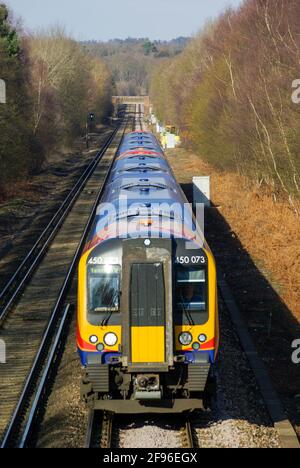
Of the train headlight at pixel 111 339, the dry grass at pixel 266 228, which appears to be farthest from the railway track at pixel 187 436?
the dry grass at pixel 266 228

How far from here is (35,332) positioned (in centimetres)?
1398

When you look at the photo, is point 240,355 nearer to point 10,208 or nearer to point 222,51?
point 10,208

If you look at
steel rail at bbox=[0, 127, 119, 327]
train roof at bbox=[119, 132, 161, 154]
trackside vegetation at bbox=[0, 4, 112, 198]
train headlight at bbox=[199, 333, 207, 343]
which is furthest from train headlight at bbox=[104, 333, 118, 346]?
trackside vegetation at bbox=[0, 4, 112, 198]

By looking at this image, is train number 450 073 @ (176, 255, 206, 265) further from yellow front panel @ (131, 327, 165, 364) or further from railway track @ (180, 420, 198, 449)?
railway track @ (180, 420, 198, 449)

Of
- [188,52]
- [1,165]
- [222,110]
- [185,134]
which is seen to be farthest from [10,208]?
[188,52]

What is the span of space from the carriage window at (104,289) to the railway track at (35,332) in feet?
7.32

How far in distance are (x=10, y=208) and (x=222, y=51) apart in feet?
55.8

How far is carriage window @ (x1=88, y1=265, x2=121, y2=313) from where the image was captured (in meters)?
9.24

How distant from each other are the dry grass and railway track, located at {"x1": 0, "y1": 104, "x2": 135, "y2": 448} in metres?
5.61

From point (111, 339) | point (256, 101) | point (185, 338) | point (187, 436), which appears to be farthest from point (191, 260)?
point (256, 101)

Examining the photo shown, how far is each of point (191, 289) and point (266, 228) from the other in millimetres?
12985

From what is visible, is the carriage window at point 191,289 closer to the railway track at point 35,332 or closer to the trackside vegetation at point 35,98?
the railway track at point 35,332

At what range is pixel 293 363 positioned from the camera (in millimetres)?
12156

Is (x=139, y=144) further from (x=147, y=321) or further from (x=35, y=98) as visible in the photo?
(x=35, y=98)
